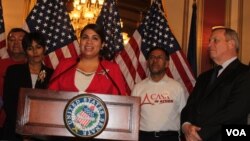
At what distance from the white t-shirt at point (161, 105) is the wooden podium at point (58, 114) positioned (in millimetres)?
1487

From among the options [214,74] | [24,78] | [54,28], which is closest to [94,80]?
[24,78]

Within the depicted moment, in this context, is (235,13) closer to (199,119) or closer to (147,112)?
(147,112)

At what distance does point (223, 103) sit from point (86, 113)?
1.11 m

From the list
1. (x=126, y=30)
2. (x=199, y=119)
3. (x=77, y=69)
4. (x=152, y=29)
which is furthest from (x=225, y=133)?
(x=126, y=30)

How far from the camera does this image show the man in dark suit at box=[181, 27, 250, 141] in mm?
2854

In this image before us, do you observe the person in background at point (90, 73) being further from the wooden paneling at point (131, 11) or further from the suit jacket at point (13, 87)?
the wooden paneling at point (131, 11)

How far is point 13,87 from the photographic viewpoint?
10.7ft

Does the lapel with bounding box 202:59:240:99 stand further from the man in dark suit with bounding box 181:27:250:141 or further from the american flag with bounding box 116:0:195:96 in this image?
the american flag with bounding box 116:0:195:96

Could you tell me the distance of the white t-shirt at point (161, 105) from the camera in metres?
3.75

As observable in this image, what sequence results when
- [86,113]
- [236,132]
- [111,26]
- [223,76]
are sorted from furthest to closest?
[111,26]
[223,76]
[236,132]
[86,113]

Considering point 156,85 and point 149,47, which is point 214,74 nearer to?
point 156,85

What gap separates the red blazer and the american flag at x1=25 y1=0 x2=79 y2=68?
192 cm

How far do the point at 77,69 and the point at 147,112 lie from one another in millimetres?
1193

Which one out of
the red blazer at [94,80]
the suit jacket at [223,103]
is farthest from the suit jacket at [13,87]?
the suit jacket at [223,103]
